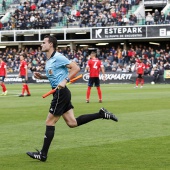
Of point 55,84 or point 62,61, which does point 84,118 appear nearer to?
point 55,84

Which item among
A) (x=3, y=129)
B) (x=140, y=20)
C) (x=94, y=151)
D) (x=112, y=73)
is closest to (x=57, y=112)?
(x=94, y=151)

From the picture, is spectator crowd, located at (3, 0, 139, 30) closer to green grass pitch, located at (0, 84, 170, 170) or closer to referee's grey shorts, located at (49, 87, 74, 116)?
green grass pitch, located at (0, 84, 170, 170)

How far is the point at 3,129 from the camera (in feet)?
47.3

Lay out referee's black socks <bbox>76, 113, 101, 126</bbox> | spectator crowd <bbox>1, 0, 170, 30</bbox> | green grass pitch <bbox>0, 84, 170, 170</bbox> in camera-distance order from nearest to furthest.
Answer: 1. green grass pitch <bbox>0, 84, 170, 170</bbox>
2. referee's black socks <bbox>76, 113, 101, 126</bbox>
3. spectator crowd <bbox>1, 0, 170, 30</bbox>

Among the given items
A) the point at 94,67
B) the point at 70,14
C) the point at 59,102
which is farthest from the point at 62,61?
the point at 70,14

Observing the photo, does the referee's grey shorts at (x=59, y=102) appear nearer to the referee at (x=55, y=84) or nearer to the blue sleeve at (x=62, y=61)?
the referee at (x=55, y=84)

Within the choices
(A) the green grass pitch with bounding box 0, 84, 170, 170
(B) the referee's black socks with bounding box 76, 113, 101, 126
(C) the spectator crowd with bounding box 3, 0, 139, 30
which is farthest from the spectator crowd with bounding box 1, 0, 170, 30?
(B) the referee's black socks with bounding box 76, 113, 101, 126

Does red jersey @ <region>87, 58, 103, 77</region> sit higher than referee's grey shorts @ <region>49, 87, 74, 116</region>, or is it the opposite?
referee's grey shorts @ <region>49, 87, 74, 116</region>

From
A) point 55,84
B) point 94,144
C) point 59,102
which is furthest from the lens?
point 94,144

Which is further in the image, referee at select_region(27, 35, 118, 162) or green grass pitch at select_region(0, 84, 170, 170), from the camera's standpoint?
referee at select_region(27, 35, 118, 162)

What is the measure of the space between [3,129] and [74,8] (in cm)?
4704

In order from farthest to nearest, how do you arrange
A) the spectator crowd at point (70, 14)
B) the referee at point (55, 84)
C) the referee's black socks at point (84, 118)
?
the spectator crowd at point (70, 14), the referee's black socks at point (84, 118), the referee at point (55, 84)

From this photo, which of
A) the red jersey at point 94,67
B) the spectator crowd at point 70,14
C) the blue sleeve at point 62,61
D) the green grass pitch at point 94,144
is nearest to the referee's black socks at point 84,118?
the green grass pitch at point 94,144

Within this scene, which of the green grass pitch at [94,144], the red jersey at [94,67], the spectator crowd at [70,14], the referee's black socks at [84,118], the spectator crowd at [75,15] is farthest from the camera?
the spectator crowd at [70,14]
